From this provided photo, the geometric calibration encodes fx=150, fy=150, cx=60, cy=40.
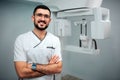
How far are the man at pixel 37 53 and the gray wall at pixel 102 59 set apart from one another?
884 mm

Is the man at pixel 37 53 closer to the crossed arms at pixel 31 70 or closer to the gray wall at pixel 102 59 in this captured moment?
the crossed arms at pixel 31 70

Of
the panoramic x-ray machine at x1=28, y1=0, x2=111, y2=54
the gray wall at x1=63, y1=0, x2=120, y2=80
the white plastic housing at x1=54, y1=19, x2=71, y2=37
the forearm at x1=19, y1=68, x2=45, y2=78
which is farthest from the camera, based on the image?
the gray wall at x1=63, y1=0, x2=120, y2=80

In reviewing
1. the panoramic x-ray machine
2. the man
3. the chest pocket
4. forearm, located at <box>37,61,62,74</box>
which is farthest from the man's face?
the panoramic x-ray machine

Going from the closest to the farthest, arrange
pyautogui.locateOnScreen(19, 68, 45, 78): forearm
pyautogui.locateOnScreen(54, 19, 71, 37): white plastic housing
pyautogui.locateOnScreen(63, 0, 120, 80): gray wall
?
pyautogui.locateOnScreen(19, 68, 45, 78): forearm
pyautogui.locateOnScreen(54, 19, 71, 37): white plastic housing
pyautogui.locateOnScreen(63, 0, 120, 80): gray wall

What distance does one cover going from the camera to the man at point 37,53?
1012 millimetres

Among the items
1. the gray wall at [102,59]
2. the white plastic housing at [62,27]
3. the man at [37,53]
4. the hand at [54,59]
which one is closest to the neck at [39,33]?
the man at [37,53]

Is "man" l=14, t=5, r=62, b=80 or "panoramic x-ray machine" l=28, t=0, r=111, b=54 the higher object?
"panoramic x-ray machine" l=28, t=0, r=111, b=54

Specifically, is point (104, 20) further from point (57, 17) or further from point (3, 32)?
point (3, 32)

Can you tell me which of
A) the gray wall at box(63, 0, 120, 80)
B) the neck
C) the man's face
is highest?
the man's face

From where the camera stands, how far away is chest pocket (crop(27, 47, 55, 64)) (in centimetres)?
104

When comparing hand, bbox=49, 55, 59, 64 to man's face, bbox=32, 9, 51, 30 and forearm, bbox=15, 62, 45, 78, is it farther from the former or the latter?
man's face, bbox=32, 9, 51, 30

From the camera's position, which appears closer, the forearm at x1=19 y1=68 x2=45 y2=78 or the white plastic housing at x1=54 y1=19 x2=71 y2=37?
the forearm at x1=19 y1=68 x2=45 y2=78

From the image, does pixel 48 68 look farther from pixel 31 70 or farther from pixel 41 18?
pixel 41 18

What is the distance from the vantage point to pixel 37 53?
1034 mm
